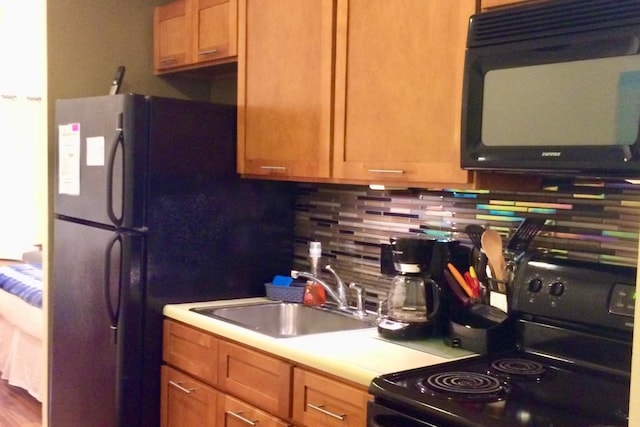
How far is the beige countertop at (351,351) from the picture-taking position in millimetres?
1884

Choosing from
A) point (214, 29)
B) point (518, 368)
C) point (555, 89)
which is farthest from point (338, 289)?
point (555, 89)

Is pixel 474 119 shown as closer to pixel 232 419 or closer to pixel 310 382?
pixel 310 382

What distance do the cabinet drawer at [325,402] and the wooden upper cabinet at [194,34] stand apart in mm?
1386

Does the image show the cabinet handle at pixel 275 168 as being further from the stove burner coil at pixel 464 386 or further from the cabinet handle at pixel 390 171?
the stove burner coil at pixel 464 386

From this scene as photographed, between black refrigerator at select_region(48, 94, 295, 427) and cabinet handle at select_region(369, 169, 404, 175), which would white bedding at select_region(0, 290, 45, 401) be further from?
cabinet handle at select_region(369, 169, 404, 175)

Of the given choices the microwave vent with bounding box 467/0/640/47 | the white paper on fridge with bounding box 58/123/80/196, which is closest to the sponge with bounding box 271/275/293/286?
the white paper on fridge with bounding box 58/123/80/196

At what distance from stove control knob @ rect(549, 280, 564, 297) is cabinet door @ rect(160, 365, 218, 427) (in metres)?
1.16

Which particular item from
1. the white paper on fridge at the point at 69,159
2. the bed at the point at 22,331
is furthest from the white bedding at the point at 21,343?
the white paper on fridge at the point at 69,159

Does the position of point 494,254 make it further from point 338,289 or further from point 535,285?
point 338,289

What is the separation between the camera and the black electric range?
5.09 ft

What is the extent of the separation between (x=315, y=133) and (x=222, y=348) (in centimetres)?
79

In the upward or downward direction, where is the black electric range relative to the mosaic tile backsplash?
downward

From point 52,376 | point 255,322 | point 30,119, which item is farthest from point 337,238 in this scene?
point 30,119

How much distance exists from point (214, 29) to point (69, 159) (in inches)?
31.9
